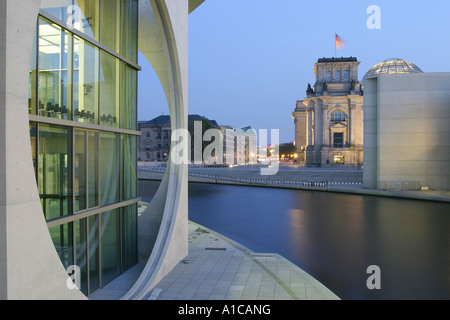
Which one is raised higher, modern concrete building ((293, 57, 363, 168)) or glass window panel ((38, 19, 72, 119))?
modern concrete building ((293, 57, 363, 168))

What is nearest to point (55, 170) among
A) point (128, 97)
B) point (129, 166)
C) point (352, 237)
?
point (129, 166)

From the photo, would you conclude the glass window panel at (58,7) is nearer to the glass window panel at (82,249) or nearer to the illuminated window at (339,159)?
the glass window panel at (82,249)

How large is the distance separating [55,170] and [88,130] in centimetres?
162

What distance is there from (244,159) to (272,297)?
122 meters

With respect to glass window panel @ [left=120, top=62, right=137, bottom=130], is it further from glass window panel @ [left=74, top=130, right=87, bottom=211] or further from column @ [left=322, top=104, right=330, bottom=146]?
column @ [left=322, top=104, right=330, bottom=146]

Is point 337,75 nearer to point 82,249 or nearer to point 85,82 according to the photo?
point 85,82

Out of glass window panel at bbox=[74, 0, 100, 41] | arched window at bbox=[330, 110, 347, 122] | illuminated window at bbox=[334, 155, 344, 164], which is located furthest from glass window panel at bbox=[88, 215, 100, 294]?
arched window at bbox=[330, 110, 347, 122]

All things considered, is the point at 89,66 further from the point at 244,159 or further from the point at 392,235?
the point at 244,159

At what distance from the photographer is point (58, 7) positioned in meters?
7.19

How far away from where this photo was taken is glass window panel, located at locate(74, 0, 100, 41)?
8.07 metres

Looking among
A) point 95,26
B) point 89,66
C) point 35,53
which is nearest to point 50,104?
point 35,53

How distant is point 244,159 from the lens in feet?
428

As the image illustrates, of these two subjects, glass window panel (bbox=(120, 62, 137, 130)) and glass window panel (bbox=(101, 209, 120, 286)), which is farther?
glass window panel (bbox=(120, 62, 137, 130))

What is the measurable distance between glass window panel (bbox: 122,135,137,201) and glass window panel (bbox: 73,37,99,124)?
1.88 metres
